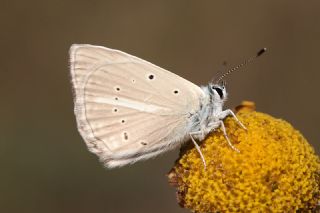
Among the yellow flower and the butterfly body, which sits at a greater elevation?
the butterfly body

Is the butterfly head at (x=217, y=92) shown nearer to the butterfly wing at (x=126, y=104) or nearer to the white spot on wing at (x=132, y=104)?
the butterfly wing at (x=126, y=104)

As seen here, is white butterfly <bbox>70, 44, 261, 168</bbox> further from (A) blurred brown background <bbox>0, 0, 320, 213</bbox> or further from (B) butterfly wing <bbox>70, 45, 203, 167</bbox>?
(A) blurred brown background <bbox>0, 0, 320, 213</bbox>

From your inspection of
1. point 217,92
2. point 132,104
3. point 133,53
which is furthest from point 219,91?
point 133,53

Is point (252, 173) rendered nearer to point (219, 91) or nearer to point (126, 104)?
point (219, 91)

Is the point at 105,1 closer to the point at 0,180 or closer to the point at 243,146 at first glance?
the point at 0,180

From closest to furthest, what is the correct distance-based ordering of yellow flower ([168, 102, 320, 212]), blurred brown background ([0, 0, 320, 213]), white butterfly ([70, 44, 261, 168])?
yellow flower ([168, 102, 320, 212]) < white butterfly ([70, 44, 261, 168]) < blurred brown background ([0, 0, 320, 213])

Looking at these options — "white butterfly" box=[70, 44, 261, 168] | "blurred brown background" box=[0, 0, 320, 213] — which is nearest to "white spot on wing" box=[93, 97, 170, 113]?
"white butterfly" box=[70, 44, 261, 168]
